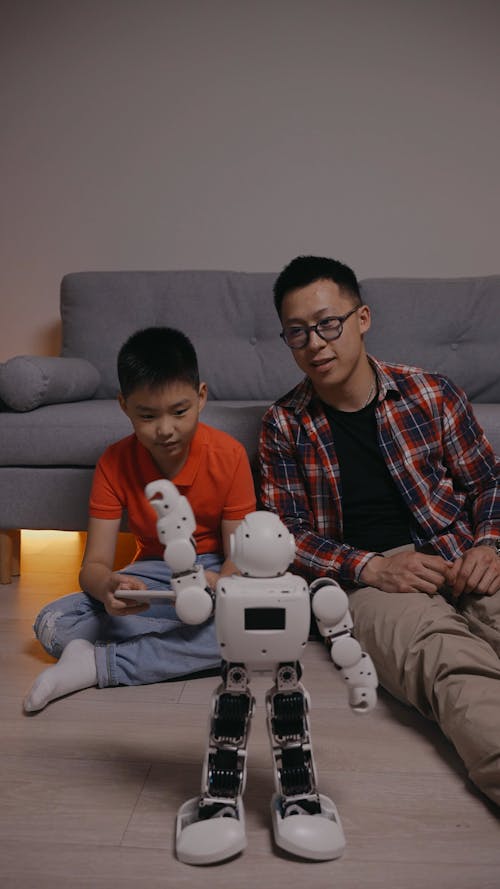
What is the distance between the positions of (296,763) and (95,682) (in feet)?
1.89

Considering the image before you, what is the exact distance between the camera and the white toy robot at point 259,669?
2.88 ft

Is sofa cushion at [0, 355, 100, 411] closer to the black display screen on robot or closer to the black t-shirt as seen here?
the black t-shirt

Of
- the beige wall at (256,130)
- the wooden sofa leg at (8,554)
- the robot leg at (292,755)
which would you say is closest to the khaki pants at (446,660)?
the robot leg at (292,755)

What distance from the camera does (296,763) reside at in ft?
3.07

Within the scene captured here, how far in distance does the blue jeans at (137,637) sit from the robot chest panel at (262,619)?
55cm

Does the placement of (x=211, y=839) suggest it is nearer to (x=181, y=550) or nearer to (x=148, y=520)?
(x=181, y=550)

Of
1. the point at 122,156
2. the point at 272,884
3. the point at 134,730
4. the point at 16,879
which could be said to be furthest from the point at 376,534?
the point at 122,156

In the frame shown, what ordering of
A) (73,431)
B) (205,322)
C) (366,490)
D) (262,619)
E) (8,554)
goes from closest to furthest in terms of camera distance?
1. (262,619)
2. (366,490)
3. (73,431)
4. (8,554)
5. (205,322)

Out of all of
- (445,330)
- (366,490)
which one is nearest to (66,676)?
(366,490)

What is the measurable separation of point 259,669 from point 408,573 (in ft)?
1.82

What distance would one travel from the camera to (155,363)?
4.33 ft

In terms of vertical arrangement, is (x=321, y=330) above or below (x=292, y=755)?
above

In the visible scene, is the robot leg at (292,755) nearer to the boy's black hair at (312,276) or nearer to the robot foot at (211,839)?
the robot foot at (211,839)

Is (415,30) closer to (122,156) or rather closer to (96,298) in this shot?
(122,156)
